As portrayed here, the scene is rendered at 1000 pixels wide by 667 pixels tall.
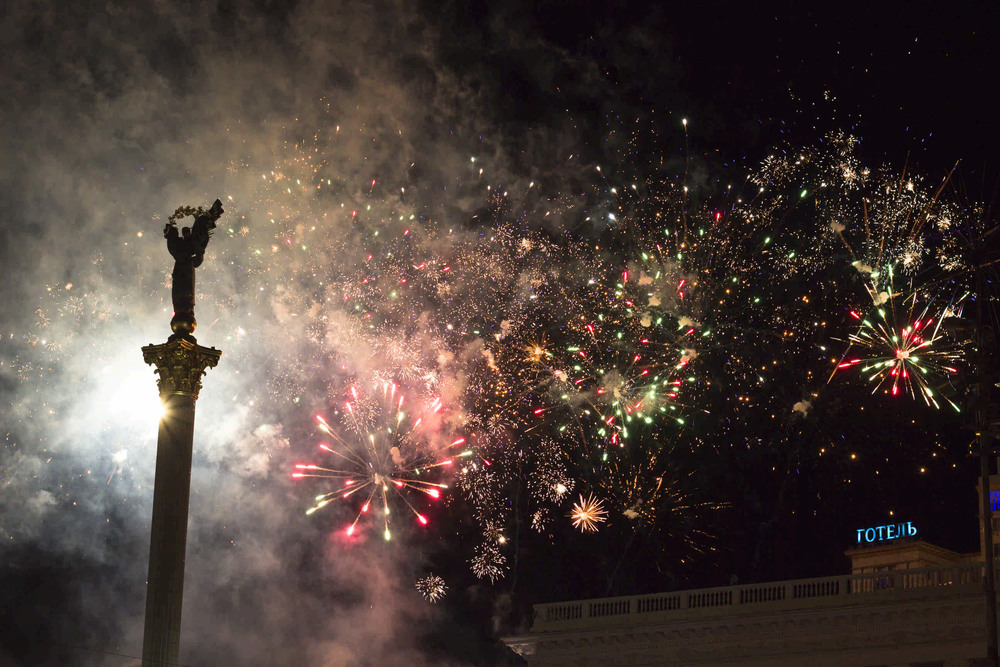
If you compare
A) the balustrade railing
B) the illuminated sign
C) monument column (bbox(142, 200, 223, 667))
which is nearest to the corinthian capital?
monument column (bbox(142, 200, 223, 667))

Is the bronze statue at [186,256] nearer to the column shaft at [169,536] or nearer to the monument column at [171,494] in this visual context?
the monument column at [171,494]

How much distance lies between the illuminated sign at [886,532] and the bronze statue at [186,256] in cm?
2260

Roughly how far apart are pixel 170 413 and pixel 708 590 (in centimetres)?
1692

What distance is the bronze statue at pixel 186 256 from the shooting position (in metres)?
33.6

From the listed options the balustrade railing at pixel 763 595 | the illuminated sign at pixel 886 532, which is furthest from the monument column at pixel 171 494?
the illuminated sign at pixel 886 532

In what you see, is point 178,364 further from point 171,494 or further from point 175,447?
point 171,494

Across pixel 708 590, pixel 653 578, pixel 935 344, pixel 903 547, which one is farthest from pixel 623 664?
pixel 935 344

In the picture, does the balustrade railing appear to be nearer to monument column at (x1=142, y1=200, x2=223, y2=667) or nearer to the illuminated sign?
the illuminated sign

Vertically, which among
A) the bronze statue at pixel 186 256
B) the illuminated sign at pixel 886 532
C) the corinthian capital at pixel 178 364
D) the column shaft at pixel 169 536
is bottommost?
the column shaft at pixel 169 536

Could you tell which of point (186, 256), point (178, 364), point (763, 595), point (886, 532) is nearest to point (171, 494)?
point (178, 364)

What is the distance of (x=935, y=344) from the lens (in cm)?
3397

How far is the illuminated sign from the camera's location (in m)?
42.7

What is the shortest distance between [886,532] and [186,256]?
925 inches

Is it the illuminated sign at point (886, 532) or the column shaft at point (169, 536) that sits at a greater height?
the illuminated sign at point (886, 532)
